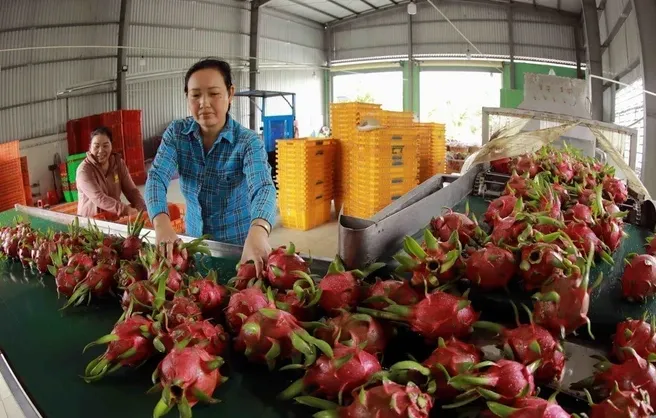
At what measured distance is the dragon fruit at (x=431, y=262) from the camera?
32.4 inches

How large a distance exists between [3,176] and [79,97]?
315 cm

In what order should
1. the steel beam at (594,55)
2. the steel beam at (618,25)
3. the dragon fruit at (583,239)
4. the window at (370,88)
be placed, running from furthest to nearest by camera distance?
the window at (370,88) < the steel beam at (594,55) < the steel beam at (618,25) < the dragon fruit at (583,239)

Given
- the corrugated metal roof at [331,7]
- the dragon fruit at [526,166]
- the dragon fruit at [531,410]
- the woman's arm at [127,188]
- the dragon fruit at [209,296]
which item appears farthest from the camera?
the corrugated metal roof at [331,7]

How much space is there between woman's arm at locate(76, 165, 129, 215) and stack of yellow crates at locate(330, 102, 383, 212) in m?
3.85

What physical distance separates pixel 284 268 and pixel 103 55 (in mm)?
10073

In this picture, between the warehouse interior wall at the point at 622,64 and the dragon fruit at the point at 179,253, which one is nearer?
the dragon fruit at the point at 179,253

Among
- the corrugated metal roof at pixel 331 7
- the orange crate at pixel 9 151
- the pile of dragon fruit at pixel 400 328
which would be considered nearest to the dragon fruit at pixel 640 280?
the pile of dragon fruit at pixel 400 328

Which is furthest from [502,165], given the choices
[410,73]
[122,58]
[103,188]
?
[410,73]

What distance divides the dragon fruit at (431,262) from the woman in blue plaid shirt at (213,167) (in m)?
0.62

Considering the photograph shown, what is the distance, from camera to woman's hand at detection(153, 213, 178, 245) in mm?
1362

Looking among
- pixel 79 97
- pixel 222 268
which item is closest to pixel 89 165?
pixel 222 268

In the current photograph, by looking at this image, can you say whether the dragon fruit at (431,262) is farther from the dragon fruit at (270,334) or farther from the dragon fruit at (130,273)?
the dragon fruit at (130,273)

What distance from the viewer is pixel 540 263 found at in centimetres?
84

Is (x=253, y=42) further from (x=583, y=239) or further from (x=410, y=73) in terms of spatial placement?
(x=583, y=239)
